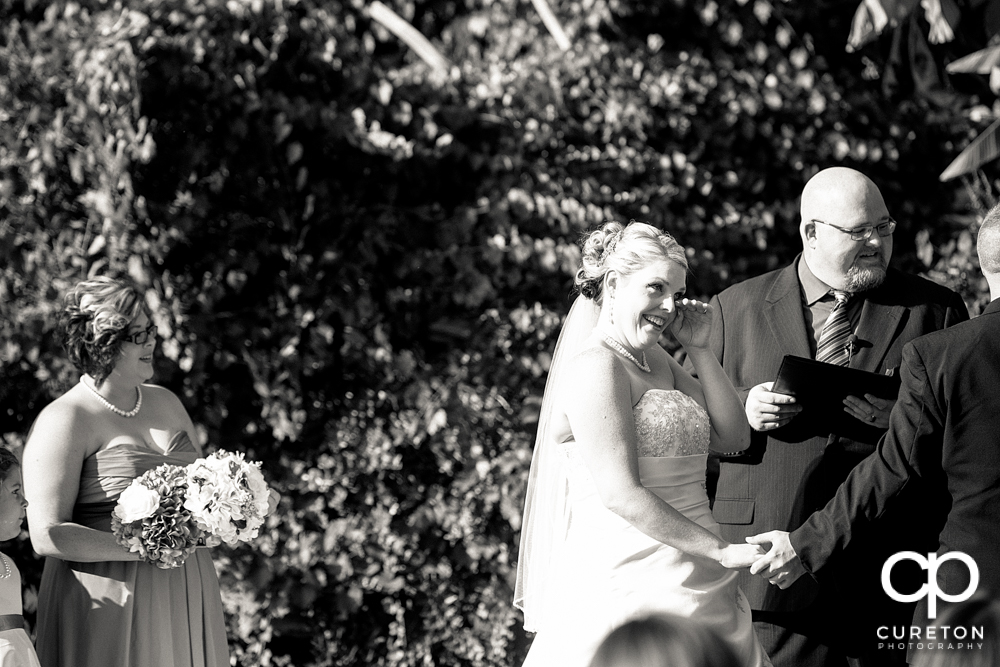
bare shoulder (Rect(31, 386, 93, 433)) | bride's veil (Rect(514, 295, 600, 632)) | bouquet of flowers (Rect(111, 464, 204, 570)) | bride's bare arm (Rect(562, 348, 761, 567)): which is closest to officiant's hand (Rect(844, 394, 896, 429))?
bride's bare arm (Rect(562, 348, 761, 567))

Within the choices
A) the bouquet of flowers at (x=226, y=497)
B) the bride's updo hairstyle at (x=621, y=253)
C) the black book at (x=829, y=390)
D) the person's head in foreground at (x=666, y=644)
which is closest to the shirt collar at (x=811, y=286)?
the black book at (x=829, y=390)

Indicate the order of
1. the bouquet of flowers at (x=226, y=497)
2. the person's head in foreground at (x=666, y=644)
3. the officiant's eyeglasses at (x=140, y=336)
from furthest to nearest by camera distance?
1. the officiant's eyeglasses at (x=140, y=336)
2. the bouquet of flowers at (x=226, y=497)
3. the person's head in foreground at (x=666, y=644)

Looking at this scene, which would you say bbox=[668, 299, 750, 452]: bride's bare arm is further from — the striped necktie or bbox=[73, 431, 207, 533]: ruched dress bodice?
bbox=[73, 431, 207, 533]: ruched dress bodice

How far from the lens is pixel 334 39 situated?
593 centimetres

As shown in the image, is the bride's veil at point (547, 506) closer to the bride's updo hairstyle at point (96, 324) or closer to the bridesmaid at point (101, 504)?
the bridesmaid at point (101, 504)

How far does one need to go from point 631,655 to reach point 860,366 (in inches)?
61.8

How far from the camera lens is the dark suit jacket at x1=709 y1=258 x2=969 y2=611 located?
162 inches

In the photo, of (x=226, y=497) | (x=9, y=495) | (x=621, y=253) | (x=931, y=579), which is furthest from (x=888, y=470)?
(x=9, y=495)

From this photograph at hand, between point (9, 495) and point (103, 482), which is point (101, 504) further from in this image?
point (9, 495)

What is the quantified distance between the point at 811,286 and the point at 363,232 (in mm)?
2553

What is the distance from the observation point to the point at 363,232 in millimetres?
5910

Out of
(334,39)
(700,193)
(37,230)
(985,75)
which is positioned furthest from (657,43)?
(37,230)

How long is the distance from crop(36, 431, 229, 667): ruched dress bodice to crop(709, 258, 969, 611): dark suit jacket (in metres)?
2.17

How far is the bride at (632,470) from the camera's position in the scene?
3404mm
